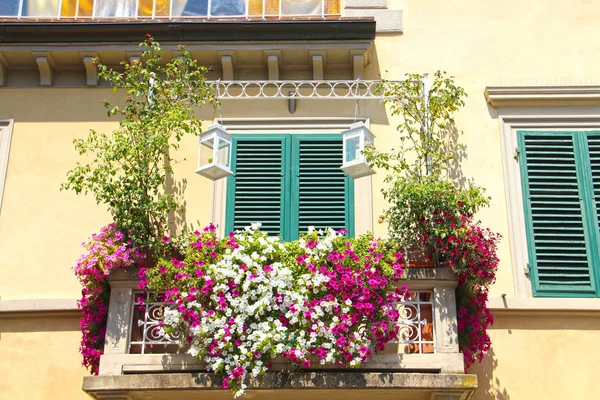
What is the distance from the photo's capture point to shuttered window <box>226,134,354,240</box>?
35.1 ft

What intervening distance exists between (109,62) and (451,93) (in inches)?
159

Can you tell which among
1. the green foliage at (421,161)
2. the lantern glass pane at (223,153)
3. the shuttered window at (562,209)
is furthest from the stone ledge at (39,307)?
the shuttered window at (562,209)

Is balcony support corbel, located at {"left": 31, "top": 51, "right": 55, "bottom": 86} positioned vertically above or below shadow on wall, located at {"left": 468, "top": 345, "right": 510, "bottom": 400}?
above

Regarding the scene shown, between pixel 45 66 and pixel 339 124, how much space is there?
3.51 m

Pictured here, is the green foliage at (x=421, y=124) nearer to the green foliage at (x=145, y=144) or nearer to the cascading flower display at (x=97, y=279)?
the green foliage at (x=145, y=144)

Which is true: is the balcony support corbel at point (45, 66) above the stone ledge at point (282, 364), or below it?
above

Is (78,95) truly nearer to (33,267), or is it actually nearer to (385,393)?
(33,267)

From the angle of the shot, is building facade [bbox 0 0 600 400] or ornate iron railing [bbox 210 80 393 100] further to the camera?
ornate iron railing [bbox 210 80 393 100]

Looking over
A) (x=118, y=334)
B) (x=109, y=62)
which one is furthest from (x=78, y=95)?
(x=118, y=334)

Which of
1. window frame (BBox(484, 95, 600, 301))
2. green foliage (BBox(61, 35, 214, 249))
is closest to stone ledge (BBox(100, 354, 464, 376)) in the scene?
green foliage (BBox(61, 35, 214, 249))

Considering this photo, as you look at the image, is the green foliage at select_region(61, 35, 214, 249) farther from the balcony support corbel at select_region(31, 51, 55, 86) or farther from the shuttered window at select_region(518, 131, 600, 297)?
the shuttered window at select_region(518, 131, 600, 297)

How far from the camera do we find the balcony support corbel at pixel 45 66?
1125 centimetres

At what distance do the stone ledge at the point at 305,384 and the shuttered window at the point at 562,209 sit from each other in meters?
2.04

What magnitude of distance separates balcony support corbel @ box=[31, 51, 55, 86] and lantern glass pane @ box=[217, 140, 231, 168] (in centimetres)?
263
